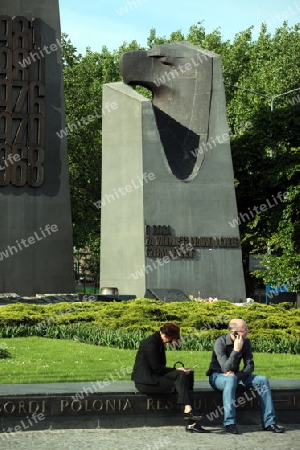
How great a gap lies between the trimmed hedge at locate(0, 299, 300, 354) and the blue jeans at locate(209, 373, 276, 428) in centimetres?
636

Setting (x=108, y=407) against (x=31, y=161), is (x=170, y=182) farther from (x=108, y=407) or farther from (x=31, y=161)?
(x=108, y=407)

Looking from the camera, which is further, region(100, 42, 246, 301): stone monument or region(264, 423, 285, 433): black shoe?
region(100, 42, 246, 301): stone monument

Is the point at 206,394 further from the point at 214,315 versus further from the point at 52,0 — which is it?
the point at 52,0

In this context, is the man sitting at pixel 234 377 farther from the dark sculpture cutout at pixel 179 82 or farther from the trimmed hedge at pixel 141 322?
the dark sculpture cutout at pixel 179 82

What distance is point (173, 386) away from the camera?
36.5 ft

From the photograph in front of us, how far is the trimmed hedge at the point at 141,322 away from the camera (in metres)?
18.3

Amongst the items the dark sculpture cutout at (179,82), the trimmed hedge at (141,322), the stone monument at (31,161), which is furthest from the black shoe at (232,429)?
the dark sculpture cutout at (179,82)

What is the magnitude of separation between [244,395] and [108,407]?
5.73 ft

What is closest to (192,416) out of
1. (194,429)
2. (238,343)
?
(194,429)

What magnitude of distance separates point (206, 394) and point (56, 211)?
1724 cm

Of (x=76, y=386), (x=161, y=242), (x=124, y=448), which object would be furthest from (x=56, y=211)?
(x=124, y=448)

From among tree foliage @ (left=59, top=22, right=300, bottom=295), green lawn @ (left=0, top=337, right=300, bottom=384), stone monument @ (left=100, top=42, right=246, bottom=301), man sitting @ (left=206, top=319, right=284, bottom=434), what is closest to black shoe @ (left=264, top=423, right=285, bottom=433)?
man sitting @ (left=206, top=319, right=284, bottom=434)

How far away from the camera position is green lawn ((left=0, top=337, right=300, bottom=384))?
13.6 m

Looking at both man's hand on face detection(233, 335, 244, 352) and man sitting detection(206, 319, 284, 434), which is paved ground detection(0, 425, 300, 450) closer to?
man sitting detection(206, 319, 284, 434)
